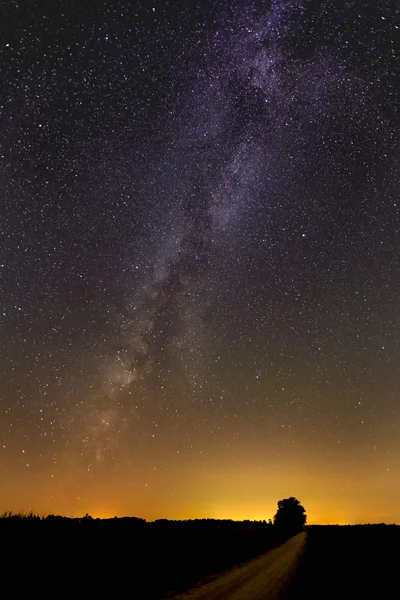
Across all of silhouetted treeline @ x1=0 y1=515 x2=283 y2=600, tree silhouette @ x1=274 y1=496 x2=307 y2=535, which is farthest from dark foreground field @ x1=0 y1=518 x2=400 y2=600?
tree silhouette @ x1=274 y1=496 x2=307 y2=535

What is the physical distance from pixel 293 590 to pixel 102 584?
566 cm

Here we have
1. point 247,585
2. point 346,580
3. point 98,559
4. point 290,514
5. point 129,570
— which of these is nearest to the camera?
point 247,585

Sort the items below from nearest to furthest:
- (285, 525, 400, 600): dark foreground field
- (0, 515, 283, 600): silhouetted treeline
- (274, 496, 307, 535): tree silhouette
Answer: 1. (0, 515, 283, 600): silhouetted treeline
2. (285, 525, 400, 600): dark foreground field
3. (274, 496, 307, 535): tree silhouette

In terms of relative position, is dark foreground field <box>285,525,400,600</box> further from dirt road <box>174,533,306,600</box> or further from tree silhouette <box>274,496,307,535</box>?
tree silhouette <box>274,496,307,535</box>

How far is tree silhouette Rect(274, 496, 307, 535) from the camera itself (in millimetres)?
108375

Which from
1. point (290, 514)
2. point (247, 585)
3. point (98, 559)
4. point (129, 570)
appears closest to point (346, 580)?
point (247, 585)

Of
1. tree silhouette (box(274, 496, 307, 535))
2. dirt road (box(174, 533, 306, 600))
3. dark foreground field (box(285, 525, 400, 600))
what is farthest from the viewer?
tree silhouette (box(274, 496, 307, 535))

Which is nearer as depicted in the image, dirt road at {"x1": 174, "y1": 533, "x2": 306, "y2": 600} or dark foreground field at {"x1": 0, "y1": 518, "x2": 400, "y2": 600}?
dirt road at {"x1": 174, "y1": 533, "x2": 306, "y2": 600}

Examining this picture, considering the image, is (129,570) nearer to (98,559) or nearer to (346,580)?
(98,559)

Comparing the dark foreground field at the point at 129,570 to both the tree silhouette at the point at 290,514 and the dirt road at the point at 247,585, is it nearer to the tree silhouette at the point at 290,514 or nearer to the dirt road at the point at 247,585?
the dirt road at the point at 247,585

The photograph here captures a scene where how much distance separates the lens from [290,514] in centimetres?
11081

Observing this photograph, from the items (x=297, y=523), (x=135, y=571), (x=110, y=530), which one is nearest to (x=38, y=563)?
(x=135, y=571)

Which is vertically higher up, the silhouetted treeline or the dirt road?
the silhouetted treeline

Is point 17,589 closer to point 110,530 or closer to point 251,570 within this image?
point 110,530
